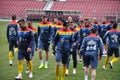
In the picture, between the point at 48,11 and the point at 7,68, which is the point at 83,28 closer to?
the point at 7,68

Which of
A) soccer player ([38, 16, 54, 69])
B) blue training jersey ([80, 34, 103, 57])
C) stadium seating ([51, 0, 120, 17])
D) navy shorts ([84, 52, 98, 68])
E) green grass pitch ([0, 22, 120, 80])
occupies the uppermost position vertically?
stadium seating ([51, 0, 120, 17])

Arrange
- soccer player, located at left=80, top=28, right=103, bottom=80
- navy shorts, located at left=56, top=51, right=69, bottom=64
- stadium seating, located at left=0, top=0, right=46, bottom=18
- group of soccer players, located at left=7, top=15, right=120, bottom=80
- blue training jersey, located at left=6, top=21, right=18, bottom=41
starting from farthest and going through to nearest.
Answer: stadium seating, located at left=0, top=0, right=46, bottom=18 → blue training jersey, located at left=6, top=21, right=18, bottom=41 → navy shorts, located at left=56, top=51, right=69, bottom=64 → group of soccer players, located at left=7, top=15, right=120, bottom=80 → soccer player, located at left=80, top=28, right=103, bottom=80

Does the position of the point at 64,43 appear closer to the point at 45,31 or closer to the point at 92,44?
the point at 92,44

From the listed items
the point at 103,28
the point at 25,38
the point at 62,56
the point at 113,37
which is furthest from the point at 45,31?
the point at 103,28

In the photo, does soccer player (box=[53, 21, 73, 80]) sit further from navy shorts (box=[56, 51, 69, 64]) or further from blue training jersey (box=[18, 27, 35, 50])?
blue training jersey (box=[18, 27, 35, 50])

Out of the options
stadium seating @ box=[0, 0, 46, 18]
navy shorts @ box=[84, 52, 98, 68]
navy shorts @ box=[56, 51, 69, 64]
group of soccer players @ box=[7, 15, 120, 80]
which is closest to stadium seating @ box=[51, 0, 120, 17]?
stadium seating @ box=[0, 0, 46, 18]

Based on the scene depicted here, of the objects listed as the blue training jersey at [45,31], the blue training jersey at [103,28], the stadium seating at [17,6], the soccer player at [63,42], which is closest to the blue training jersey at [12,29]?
the blue training jersey at [45,31]

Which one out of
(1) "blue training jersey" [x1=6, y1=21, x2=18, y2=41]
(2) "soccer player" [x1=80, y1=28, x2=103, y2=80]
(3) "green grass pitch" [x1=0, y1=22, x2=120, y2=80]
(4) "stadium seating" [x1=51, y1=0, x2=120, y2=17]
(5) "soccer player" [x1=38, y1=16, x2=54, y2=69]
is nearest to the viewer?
(2) "soccer player" [x1=80, y1=28, x2=103, y2=80]

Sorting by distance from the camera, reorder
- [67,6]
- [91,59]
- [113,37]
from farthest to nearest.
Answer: [67,6] < [113,37] < [91,59]

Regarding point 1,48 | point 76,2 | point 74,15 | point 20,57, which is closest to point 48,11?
point 74,15

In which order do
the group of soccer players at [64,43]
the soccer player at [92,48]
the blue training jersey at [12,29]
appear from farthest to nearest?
the blue training jersey at [12,29]
the group of soccer players at [64,43]
the soccer player at [92,48]

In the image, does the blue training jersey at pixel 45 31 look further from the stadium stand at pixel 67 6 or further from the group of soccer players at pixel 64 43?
→ the stadium stand at pixel 67 6

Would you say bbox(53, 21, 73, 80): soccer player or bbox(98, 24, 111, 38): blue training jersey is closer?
bbox(53, 21, 73, 80): soccer player

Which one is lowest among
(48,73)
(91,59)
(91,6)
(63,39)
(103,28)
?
(48,73)
